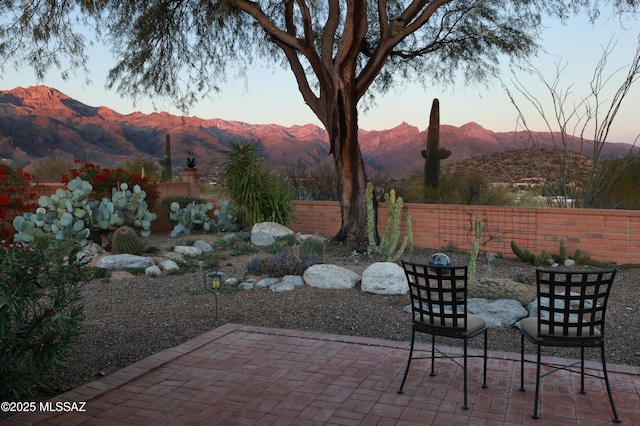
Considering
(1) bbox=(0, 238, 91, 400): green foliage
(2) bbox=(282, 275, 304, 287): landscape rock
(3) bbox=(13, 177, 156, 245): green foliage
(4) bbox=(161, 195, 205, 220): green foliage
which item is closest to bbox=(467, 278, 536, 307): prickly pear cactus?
(2) bbox=(282, 275, 304, 287): landscape rock

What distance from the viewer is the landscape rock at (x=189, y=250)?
1093cm

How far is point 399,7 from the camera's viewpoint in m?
14.1

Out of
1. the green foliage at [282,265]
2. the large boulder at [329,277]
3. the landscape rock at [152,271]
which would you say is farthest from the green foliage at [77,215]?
the large boulder at [329,277]

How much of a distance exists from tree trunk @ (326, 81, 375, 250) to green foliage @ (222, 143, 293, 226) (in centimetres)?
207

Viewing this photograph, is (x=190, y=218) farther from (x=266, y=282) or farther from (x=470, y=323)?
(x=470, y=323)

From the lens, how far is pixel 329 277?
8211 millimetres

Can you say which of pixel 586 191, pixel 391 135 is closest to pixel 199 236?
pixel 586 191

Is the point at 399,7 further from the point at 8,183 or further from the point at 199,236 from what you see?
the point at 8,183

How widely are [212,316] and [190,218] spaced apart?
772cm

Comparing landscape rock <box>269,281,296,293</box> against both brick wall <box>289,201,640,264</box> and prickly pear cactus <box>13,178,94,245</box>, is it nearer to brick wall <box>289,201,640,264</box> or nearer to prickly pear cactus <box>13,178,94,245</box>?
prickly pear cactus <box>13,178,94,245</box>

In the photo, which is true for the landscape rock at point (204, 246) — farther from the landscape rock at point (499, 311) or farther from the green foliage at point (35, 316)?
the green foliage at point (35, 316)

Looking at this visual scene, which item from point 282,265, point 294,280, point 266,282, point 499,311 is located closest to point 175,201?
point 282,265

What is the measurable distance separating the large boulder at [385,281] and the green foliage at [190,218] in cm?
662

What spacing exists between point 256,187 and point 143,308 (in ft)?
22.3
